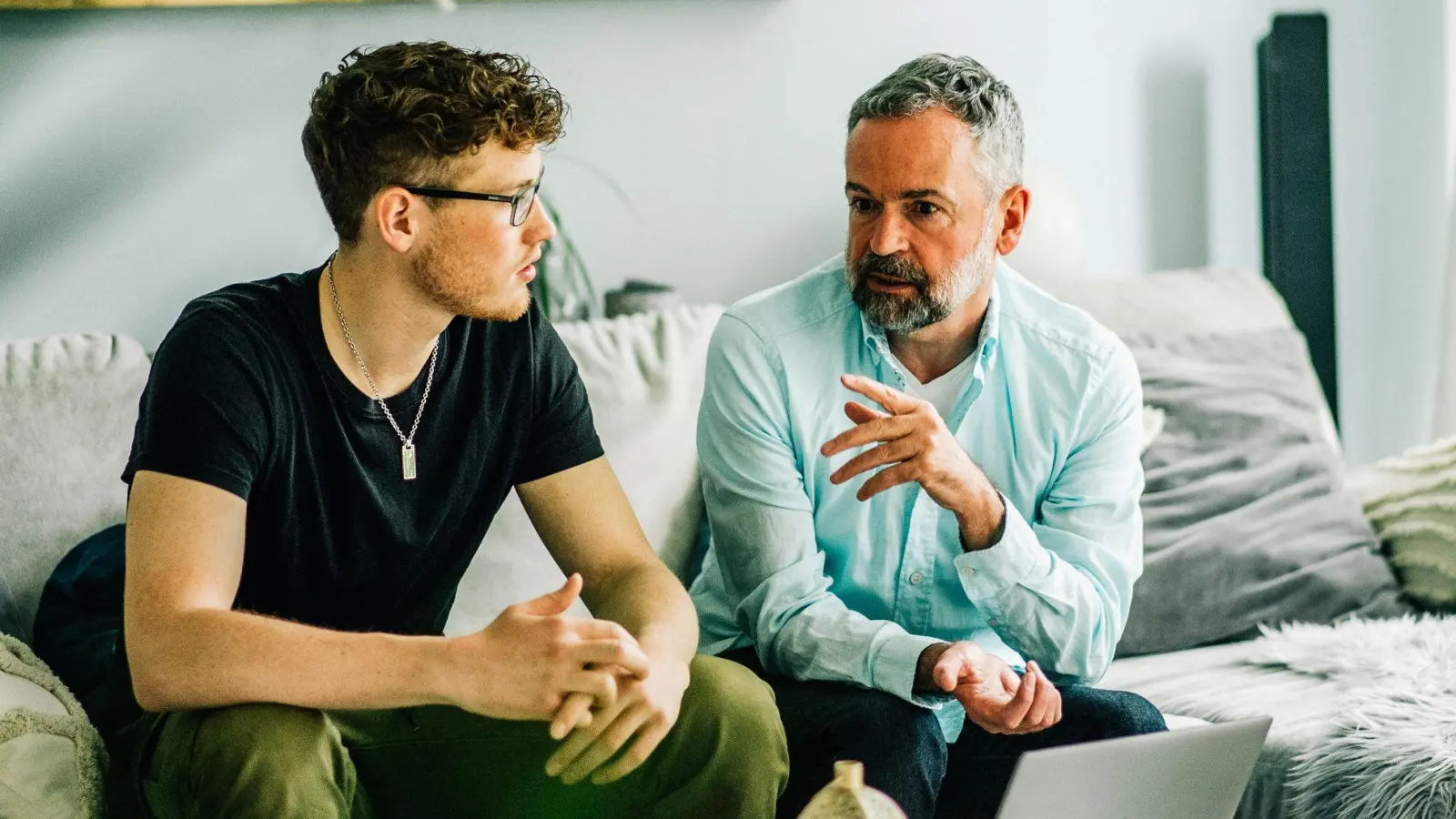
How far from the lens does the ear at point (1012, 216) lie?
70.6 inches

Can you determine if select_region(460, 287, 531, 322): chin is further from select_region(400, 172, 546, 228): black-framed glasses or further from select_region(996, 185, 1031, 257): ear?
select_region(996, 185, 1031, 257): ear

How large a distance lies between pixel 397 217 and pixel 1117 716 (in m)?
0.94

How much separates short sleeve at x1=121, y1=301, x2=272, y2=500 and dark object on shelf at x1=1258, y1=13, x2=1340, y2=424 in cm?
203

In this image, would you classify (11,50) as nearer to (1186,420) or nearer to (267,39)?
(267,39)

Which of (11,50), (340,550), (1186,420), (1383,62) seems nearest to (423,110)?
(340,550)

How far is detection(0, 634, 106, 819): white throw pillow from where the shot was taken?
1296 millimetres

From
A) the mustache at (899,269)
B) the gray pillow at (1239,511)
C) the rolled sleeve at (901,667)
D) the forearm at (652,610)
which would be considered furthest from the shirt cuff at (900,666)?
the gray pillow at (1239,511)

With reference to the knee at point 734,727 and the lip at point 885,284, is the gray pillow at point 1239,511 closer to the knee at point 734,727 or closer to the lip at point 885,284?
the lip at point 885,284

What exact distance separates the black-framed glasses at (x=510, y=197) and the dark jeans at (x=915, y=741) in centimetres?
60

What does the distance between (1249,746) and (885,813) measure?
43cm

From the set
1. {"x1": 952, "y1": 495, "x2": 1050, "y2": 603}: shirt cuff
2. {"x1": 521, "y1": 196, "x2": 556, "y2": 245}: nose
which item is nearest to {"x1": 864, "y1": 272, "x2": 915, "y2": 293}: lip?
{"x1": 952, "y1": 495, "x2": 1050, "y2": 603}: shirt cuff

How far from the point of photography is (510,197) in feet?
4.87

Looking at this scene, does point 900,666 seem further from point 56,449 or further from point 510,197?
point 56,449

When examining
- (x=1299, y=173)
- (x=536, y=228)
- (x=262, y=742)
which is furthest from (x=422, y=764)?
(x=1299, y=173)
